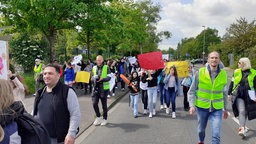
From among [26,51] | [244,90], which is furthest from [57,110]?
[26,51]

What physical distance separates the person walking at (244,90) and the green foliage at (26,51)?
56.9 ft

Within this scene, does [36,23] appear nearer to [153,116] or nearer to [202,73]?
[153,116]

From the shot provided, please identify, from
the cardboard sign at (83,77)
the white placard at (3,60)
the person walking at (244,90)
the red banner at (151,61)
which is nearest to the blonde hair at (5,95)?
the white placard at (3,60)

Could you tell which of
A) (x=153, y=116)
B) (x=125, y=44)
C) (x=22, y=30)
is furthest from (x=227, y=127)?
(x=125, y=44)

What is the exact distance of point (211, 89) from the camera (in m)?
5.14

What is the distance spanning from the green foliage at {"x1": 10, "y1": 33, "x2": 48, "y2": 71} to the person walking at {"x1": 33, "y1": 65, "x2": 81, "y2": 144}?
1862cm

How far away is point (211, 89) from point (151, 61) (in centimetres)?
393

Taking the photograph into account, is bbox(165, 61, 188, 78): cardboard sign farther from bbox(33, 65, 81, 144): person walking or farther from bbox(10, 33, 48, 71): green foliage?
bbox(10, 33, 48, 71): green foliage

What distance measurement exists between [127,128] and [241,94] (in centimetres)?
284

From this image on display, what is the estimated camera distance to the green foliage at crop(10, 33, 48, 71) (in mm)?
21672

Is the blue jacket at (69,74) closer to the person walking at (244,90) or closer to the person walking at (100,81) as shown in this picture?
the person walking at (100,81)

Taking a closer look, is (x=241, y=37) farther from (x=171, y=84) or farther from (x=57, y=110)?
(x=57, y=110)

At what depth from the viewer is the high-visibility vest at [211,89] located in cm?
512

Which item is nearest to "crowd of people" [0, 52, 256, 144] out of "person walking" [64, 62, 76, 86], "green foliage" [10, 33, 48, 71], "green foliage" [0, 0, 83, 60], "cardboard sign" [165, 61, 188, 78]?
"cardboard sign" [165, 61, 188, 78]
